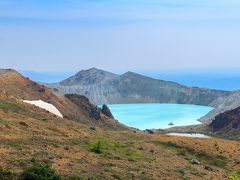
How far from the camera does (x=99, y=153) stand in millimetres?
56938

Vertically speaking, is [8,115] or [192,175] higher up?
[8,115]

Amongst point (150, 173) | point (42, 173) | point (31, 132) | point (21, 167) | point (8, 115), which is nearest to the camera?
point (42, 173)

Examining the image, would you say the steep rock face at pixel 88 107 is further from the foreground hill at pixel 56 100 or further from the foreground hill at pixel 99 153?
the foreground hill at pixel 99 153

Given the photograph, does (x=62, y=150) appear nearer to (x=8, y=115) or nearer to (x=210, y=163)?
(x=8, y=115)

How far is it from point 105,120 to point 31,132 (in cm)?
12724

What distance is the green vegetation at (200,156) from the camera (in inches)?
2741

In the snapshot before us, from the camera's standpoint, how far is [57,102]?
6924 inches

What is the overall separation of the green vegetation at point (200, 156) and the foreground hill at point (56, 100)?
88.7 m

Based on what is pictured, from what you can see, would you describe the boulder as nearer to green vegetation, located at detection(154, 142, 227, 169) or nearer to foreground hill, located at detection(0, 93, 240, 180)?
foreground hill, located at detection(0, 93, 240, 180)

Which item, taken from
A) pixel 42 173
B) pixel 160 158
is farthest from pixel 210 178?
pixel 42 173

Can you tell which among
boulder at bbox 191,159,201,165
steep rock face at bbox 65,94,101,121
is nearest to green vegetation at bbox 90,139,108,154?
boulder at bbox 191,159,201,165

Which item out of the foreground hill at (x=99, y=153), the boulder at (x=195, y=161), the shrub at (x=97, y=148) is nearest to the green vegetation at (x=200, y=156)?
the foreground hill at (x=99, y=153)

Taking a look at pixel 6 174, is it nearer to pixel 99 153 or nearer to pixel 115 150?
pixel 99 153

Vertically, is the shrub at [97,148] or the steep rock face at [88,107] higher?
the steep rock face at [88,107]
